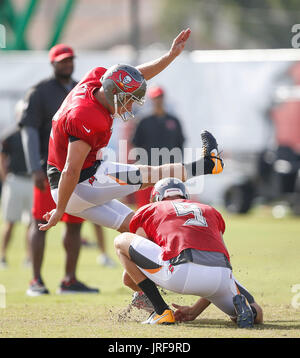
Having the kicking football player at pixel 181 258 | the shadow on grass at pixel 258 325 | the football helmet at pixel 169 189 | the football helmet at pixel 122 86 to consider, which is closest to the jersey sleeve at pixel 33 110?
the football helmet at pixel 122 86

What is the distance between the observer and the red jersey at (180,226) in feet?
18.3

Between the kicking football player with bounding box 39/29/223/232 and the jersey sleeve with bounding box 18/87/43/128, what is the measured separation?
141 centimetres

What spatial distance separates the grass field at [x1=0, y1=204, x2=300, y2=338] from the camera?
18.0 ft

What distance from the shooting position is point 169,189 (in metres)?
5.90

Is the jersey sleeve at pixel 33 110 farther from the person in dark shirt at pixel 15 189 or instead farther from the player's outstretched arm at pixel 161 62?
the person in dark shirt at pixel 15 189

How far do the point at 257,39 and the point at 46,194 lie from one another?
81.7 ft

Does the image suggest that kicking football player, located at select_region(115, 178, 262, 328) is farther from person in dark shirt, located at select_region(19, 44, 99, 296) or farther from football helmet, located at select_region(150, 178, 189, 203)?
person in dark shirt, located at select_region(19, 44, 99, 296)

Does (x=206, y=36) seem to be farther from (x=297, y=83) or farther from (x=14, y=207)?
(x=14, y=207)

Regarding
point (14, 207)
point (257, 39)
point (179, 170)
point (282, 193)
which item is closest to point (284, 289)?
point (179, 170)

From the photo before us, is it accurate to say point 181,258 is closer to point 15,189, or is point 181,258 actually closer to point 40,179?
point 40,179

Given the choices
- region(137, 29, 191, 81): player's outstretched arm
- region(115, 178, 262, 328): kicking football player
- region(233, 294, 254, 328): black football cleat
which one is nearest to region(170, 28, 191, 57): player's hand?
region(137, 29, 191, 81): player's outstretched arm

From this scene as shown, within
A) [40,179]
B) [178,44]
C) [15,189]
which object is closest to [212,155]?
[178,44]

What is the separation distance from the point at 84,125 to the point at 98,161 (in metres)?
0.62

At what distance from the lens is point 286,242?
37.2 feet
